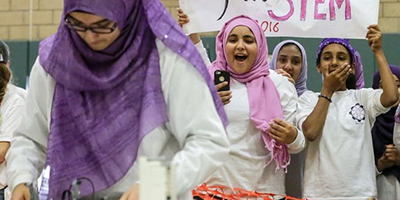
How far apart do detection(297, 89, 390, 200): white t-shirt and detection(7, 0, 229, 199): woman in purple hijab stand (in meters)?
1.34

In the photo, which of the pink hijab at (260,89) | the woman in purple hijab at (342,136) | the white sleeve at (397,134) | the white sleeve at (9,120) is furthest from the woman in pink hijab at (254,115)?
the white sleeve at (9,120)

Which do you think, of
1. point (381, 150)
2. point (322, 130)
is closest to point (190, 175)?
point (322, 130)

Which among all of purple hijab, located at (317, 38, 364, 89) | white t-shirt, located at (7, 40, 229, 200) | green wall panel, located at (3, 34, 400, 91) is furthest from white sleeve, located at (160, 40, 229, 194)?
green wall panel, located at (3, 34, 400, 91)

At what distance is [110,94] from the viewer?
1.92 meters

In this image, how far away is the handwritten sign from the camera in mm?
A: 3551

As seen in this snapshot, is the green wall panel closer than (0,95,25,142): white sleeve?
No

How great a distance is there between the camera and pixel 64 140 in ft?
6.35

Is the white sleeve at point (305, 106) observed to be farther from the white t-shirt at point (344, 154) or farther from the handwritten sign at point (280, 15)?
the handwritten sign at point (280, 15)

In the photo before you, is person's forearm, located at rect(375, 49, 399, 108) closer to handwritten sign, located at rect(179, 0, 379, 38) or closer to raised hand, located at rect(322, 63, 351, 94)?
raised hand, located at rect(322, 63, 351, 94)

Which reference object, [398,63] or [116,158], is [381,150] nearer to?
[116,158]

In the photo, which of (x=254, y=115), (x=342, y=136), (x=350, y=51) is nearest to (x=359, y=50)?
(x=350, y=51)

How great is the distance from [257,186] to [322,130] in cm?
44

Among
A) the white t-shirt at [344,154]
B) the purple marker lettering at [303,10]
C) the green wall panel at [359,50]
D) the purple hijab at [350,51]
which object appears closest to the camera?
the white t-shirt at [344,154]

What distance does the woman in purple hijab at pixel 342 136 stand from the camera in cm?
314
